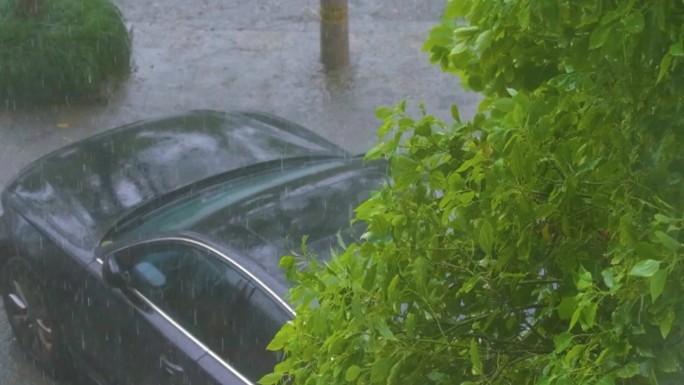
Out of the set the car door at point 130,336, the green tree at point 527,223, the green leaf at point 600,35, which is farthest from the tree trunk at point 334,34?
the green leaf at point 600,35

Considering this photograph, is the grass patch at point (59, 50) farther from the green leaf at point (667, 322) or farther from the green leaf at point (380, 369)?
the green leaf at point (667, 322)

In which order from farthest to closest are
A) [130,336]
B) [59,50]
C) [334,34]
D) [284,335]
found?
[334,34] → [59,50] → [130,336] → [284,335]

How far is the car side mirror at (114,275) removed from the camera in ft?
18.3

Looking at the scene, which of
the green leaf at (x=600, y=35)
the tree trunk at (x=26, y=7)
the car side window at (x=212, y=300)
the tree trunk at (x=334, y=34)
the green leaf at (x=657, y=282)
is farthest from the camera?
the tree trunk at (x=334, y=34)

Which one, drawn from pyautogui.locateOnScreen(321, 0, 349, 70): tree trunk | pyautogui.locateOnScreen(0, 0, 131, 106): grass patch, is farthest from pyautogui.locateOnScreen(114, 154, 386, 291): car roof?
pyautogui.locateOnScreen(0, 0, 131, 106): grass patch

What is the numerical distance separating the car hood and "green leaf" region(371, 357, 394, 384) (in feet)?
11.7

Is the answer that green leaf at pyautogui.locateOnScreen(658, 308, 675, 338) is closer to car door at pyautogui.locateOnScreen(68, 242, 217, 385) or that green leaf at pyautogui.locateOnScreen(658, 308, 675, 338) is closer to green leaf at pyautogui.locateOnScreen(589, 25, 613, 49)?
green leaf at pyautogui.locateOnScreen(589, 25, 613, 49)

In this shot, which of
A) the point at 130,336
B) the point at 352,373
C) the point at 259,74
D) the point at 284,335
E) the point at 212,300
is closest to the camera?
the point at 352,373

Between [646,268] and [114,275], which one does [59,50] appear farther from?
[646,268]

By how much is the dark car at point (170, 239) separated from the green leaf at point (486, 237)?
7.86 ft

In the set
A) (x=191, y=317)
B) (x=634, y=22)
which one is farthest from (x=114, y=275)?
(x=634, y=22)

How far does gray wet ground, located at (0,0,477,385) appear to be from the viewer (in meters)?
9.88

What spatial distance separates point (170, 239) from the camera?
548 centimetres

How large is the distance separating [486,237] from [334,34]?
7988 millimetres
